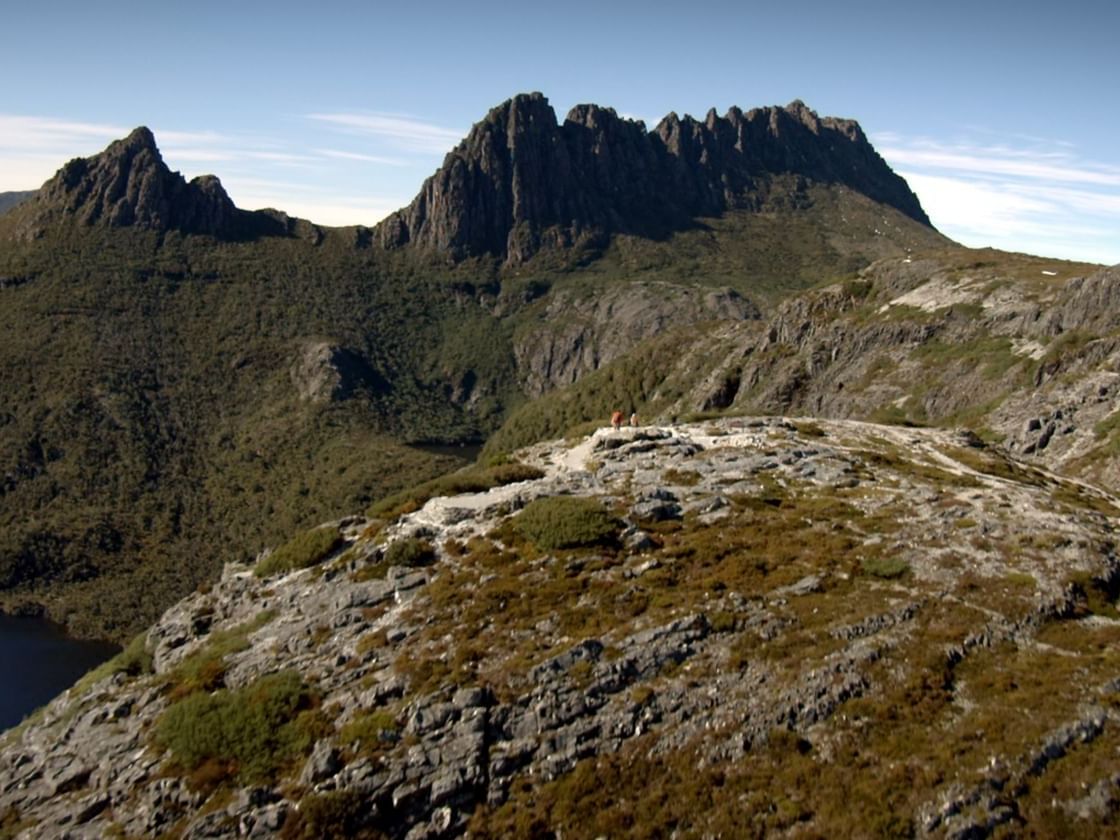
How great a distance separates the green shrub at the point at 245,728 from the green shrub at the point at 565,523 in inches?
522

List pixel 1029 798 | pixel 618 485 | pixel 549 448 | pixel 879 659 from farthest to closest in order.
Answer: pixel 549 448
pixel 618 485
pixel 879 659
pixel 1029 798

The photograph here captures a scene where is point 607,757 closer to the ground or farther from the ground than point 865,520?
closer to the ground

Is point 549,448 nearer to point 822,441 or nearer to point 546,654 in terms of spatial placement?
point 822,441

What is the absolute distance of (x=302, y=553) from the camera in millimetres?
43969

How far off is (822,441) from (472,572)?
31868mm

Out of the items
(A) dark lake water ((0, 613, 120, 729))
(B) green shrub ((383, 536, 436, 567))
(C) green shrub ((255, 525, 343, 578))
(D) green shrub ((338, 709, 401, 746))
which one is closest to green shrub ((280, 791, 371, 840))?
(D) green shrub ((338, 709, 401, 746))

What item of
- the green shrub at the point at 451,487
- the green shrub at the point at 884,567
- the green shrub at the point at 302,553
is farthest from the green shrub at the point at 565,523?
the green shrub at the point at 884,567

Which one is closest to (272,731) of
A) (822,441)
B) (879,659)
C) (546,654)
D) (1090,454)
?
(546,654)

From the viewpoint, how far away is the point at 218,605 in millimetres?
41844

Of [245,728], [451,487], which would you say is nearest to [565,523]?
[451,487]

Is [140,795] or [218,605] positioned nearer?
[140,795]

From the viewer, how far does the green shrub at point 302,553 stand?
43.4m

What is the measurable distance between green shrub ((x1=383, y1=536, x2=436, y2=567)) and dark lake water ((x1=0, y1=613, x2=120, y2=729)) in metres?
139

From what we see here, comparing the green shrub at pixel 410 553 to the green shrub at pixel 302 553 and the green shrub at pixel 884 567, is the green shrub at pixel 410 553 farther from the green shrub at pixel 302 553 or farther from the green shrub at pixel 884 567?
the green shrub at pixel 884 567
